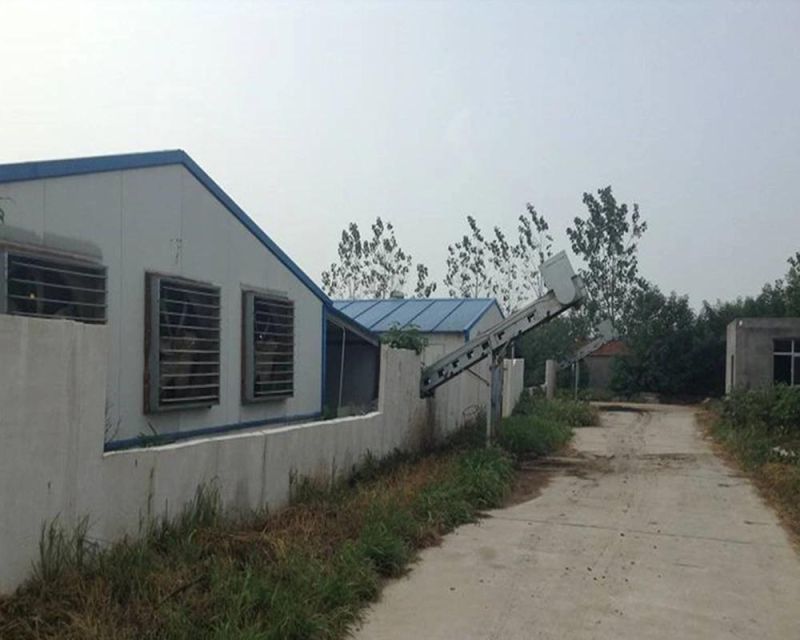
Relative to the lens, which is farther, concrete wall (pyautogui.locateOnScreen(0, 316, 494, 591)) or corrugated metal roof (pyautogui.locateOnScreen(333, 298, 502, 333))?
corrugated metal roof (pyautogui.locateOnScreen(333, 298, 502, 333))

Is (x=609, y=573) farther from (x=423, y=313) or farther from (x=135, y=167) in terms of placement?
(x=423, y=313)

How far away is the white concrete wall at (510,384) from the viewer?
2188 centimetres

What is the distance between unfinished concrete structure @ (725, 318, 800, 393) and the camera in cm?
2800

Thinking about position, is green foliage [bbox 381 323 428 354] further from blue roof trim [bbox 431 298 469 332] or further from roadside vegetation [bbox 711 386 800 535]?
blue roof trim [bbox 431 298 469 332]

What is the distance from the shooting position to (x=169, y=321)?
356 inches

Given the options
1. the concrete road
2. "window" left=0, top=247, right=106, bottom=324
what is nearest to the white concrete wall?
the concrete road

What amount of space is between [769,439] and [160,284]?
1274 cm

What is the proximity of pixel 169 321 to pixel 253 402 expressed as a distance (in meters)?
2.15

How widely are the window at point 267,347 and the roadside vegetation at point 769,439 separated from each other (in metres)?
6.54

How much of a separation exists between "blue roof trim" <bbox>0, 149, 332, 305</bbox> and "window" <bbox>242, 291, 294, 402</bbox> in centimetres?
74

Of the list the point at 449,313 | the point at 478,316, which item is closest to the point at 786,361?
the point at 478,316

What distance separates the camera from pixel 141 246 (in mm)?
8648

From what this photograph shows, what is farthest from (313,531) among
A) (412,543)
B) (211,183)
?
(211,183)

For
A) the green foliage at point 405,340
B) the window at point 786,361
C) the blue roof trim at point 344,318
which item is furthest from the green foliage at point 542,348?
the green foliage at point 405,340
